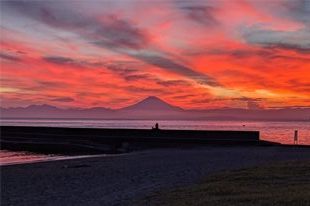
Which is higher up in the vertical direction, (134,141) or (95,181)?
(134,141)

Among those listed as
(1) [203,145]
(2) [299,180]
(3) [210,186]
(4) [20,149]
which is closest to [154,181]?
(3) [210,186]

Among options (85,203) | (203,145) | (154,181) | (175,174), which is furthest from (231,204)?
(203,145)

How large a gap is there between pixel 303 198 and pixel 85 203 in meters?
6.14

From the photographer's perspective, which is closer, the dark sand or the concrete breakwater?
the dark sand

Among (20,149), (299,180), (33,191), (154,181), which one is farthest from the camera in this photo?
(20,149)

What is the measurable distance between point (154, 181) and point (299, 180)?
5.50 metres

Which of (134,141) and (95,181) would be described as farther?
Result: (134,141)

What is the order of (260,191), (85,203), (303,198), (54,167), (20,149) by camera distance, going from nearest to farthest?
(303,198) < (260,191) < (85,203) < (54,167) < (20,149)

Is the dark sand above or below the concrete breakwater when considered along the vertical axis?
below

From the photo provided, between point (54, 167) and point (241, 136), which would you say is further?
point (241, 136)

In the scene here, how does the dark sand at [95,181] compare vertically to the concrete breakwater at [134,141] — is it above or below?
below

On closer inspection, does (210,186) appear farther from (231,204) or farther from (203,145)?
(203,145)

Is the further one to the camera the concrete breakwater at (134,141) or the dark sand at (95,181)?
the concrete breakwater at (134,141)

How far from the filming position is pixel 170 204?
39.7 ft
